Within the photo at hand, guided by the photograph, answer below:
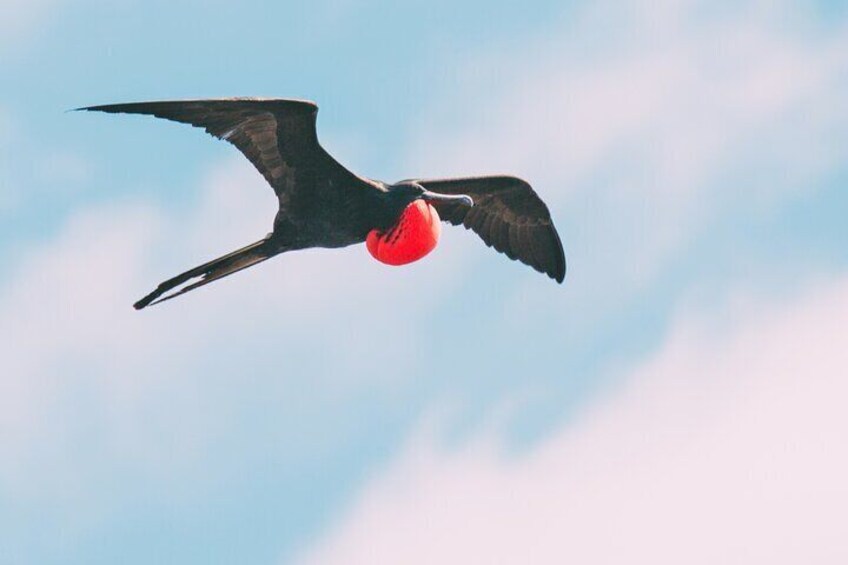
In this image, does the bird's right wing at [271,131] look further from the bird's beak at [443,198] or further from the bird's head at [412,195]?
the bird's beak at [443,198]

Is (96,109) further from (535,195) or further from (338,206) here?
(535,195)

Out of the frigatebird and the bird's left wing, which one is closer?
the frigatebird

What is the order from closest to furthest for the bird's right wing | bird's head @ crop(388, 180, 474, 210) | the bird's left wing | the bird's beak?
1. the bird's right wing
2. bird's head @ crop(388, 180, 474, 210)
3. the bird's beak
4. the bird's left wing

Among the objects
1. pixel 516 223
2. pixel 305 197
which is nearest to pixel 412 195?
pixel 305 197

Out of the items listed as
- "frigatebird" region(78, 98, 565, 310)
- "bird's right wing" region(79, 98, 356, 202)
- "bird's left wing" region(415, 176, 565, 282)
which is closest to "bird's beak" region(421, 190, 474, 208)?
"frigatebird" region(78, 98, 565, 310)

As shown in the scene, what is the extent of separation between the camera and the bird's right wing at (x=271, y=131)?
31.0 feet

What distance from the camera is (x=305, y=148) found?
9.94m

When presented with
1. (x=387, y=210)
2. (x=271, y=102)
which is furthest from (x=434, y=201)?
(x=271, y=102)

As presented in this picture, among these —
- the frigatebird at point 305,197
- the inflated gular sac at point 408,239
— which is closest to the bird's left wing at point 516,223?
the frigatebird at point 305,197

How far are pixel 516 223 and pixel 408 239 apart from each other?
2188 millimetres

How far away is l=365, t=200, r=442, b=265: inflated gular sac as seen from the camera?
968 centimetres

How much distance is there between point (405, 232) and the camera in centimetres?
969

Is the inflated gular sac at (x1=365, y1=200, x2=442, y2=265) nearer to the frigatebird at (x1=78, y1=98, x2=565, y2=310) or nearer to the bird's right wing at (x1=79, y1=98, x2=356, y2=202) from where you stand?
the frigatebird at (x1=78, y1=98, x2=565, y2=310)

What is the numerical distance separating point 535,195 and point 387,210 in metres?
2.04
